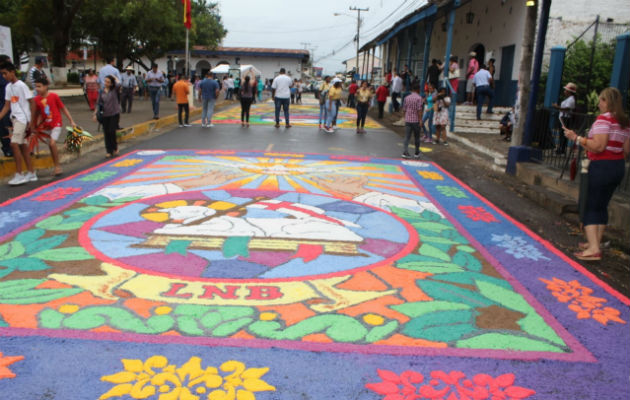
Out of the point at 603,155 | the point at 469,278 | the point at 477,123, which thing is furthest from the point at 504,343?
the point at 477,123

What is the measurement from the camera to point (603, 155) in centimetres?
491

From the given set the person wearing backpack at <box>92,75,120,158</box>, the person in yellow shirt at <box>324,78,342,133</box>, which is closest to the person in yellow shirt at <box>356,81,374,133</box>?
the person in yellow shirt at <box>324,78,342,133</box>

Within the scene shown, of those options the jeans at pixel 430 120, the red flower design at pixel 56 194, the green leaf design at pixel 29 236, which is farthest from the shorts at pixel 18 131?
the jeans at pixel 430 120

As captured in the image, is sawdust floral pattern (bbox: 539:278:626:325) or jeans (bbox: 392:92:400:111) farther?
jeans (bbox: 392:92:400:111)

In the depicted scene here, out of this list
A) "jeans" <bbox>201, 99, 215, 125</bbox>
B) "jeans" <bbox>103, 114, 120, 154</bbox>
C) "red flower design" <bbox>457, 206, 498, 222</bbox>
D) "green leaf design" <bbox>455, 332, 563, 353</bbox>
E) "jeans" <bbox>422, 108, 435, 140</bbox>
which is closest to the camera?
"green leaf design" <bbox>455, 332, 563, 353</bbox>

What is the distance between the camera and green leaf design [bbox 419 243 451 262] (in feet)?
16.4

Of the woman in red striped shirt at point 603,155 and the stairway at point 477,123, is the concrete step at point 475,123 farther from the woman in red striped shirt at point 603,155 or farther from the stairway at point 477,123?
the woman in red striped shirt at point 603,155

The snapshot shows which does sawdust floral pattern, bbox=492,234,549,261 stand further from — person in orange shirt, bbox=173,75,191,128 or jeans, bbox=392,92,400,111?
jeans, bbox=392,92,400,111

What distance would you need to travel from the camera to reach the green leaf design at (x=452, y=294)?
13.1 feet

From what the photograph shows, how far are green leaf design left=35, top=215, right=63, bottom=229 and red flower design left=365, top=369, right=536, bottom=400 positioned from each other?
441 cm

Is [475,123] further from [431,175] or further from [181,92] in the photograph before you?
[181,92]

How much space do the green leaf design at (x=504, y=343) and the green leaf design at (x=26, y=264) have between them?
3.71m

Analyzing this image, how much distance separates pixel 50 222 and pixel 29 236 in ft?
1.65

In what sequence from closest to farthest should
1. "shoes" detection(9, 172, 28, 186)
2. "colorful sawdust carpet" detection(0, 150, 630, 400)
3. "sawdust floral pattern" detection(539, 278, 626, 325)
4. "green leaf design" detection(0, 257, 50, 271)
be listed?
"colorful sawdust carpet" detection(0, 150, 630, 400) < "sawdust floral pattern" detection(539, 278, 626, 325) < "green leaf design" detection(0, 257, 50, 271) < "shoes" detection(9, 172, 28, 186)
